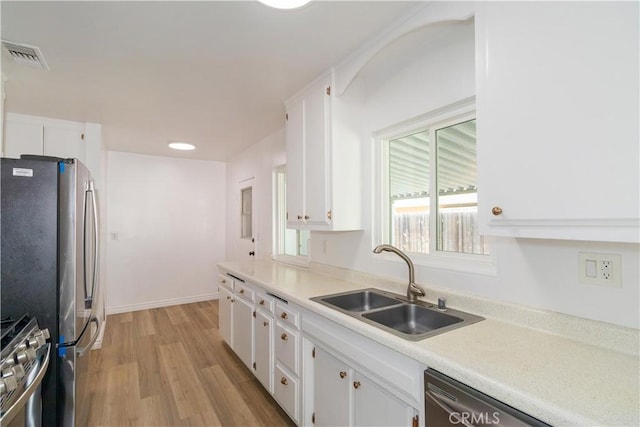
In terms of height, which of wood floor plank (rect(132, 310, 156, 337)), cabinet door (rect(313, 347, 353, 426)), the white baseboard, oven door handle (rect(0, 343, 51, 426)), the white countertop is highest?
the white countertop

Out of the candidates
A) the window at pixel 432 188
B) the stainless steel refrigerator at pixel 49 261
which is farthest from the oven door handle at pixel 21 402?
the window at pixel 432 188

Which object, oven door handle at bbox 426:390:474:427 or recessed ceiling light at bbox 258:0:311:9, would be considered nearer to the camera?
oven door handle at bbox 426:390:474:427

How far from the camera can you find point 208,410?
86.3 inches

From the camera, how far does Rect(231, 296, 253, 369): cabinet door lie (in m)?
2.54

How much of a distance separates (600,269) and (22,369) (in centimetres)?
220

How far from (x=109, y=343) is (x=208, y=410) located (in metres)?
1.90

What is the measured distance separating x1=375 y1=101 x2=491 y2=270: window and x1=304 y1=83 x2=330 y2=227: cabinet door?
1.30ft

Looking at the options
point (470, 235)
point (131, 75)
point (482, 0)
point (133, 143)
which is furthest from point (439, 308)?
point (133, 143)

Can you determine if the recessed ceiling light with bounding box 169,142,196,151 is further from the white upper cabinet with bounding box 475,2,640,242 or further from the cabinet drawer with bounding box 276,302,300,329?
the white upper cabinet with bounding box 475,2,640,242

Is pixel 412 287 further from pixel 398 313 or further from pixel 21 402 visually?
pixel 21 402

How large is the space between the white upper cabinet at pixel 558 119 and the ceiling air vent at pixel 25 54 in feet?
8.01

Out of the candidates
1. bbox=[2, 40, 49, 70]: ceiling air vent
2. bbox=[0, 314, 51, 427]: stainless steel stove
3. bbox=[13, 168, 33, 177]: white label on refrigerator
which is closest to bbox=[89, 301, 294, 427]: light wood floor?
bbox=[0, 314, 51, 427]: stainless steel stove

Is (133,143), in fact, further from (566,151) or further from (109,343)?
(566,151)

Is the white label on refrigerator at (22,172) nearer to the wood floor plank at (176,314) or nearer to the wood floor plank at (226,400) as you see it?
the wood floor plank at (226,400)
